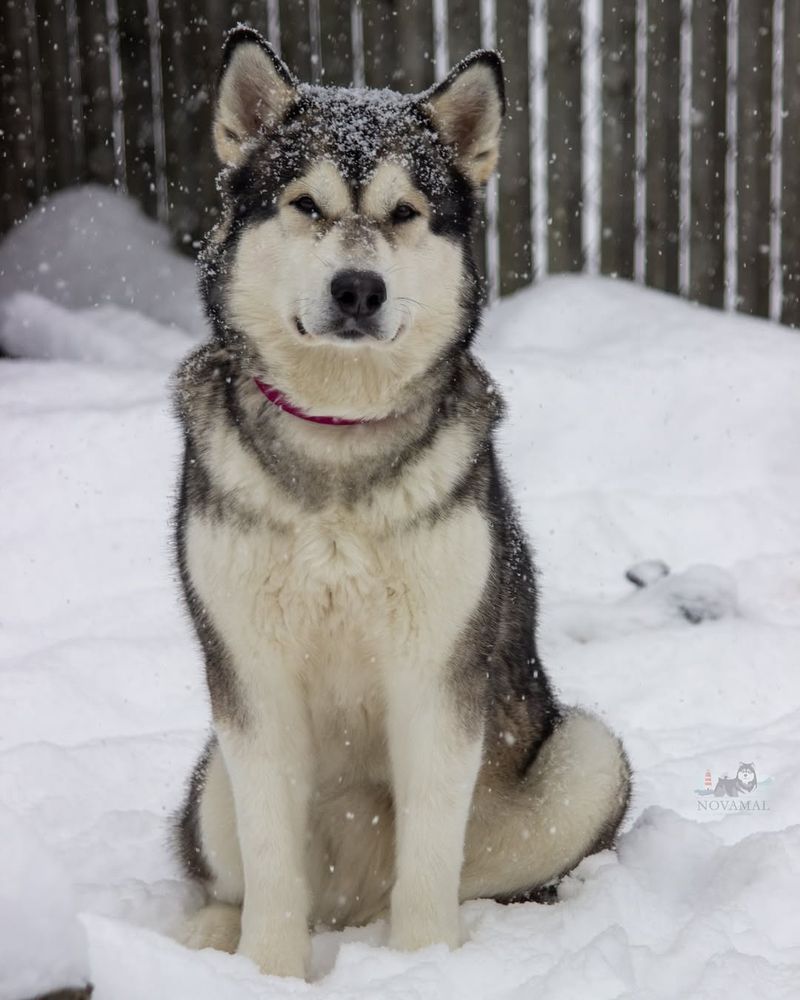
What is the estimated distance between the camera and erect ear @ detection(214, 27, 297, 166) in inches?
108

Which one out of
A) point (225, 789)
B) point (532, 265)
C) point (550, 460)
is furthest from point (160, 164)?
point (225, 789)

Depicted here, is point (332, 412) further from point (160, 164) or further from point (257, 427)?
point (160, 164)

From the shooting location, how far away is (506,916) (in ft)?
9.46

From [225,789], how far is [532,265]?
4232 millimetres

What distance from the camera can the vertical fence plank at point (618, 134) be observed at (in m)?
6.48

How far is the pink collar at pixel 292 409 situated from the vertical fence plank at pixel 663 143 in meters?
4.29

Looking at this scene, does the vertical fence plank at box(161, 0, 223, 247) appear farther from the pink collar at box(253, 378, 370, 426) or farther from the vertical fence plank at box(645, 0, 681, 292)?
the pink collar at box(253, 378, 370, 426)

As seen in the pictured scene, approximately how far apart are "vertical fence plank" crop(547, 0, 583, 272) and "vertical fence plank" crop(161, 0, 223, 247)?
5.46 feet

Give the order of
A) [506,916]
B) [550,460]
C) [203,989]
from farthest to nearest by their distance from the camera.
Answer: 1. [550,460]
2. [506,916]
3. [203,989]

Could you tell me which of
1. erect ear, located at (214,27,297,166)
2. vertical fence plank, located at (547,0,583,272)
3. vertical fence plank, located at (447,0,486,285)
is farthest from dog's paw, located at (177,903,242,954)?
vertical fence plank, located at (547,0,583,272)

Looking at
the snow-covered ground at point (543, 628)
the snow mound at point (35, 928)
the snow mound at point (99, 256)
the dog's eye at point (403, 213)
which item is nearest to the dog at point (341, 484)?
the dog's eye at point (403, 213)

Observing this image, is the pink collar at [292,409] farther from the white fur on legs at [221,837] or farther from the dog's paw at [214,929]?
the dog's paw at [214,929]

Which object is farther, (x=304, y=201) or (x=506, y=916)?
(x=506, y=916)

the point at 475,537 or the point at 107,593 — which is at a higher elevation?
the point at 475,537
